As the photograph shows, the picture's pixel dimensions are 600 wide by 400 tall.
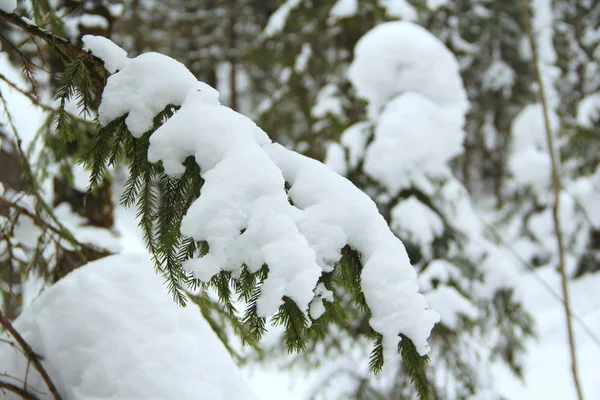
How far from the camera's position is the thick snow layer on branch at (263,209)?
1.08 m

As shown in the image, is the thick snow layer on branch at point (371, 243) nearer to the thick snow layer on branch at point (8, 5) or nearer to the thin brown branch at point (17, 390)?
the thick snow layer on branch at point (8, 5)

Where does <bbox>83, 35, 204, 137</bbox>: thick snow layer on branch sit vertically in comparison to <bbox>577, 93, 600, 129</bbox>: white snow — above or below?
above

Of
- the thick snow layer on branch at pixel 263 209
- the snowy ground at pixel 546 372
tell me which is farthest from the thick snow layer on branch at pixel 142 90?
the snowy ground at pixel 546 372

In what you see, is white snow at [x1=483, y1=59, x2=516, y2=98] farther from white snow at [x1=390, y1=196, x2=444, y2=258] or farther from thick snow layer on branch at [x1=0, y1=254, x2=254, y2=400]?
thick snow layer on branch at [x1=0, y1=254, x2=254, y2=400]

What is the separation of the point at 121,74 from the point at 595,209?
1130 centimetres

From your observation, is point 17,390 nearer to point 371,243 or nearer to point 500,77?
point 371,243

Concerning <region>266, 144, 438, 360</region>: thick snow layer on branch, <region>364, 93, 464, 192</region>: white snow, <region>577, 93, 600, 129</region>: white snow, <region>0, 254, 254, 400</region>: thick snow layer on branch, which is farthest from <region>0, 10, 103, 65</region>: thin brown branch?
<region>577, 93, 600, 129</region>: white snow

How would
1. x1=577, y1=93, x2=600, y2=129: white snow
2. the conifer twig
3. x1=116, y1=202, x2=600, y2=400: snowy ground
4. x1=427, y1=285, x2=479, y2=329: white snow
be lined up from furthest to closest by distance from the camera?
x1=577, y1=93, x2=600, y2=129: white snow < x1=116, y1=202, x2=600, y2=400: snowy ground < x1=427, y1=285, x2=479, y2=329: white snow < the conifer twig

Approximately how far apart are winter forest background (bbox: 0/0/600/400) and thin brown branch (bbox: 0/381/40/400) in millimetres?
18

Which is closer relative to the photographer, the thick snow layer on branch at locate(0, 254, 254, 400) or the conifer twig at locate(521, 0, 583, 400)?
the thick snow layer on branch at locate(0, 254, 254, 400)

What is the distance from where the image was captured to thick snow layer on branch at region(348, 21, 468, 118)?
15.1ft

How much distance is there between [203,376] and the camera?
1.61 m

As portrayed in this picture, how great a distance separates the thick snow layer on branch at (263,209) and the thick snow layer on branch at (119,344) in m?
0.62

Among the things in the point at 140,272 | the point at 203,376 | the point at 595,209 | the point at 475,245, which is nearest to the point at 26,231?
the point at 140,272
